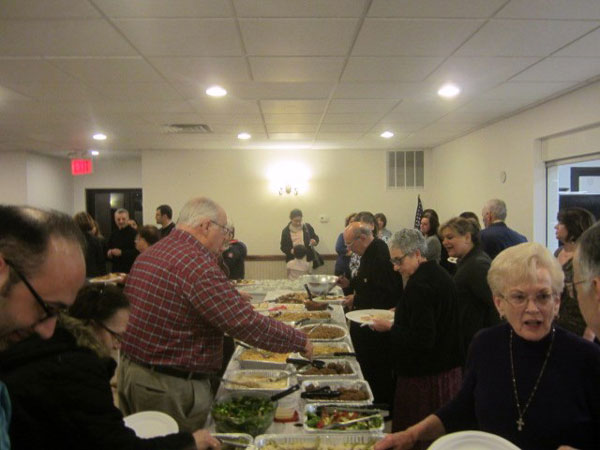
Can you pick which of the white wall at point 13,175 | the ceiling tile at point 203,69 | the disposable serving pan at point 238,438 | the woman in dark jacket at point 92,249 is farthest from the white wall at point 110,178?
the disposable serving pan at point 238,438

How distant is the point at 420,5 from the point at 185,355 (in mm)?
1966

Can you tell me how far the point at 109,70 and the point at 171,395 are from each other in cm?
255

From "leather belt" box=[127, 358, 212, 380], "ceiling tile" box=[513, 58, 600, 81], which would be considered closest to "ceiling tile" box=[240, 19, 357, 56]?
"ceiling tile" box=[513, 58, 600, 81]

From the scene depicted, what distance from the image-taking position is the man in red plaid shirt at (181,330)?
1697mm

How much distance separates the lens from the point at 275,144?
727 cm

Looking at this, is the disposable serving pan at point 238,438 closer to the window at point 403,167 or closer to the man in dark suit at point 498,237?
the man in dark suit at point 498,237

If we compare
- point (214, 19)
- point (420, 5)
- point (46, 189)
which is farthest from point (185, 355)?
point (46, 189)

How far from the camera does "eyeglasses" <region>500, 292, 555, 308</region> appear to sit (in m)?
1.30

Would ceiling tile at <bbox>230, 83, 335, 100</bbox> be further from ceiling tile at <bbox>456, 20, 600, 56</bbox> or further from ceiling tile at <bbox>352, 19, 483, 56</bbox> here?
ceiling tile at <bbox>456, 20, 600, 56</bbox>

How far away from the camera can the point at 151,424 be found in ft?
5.06

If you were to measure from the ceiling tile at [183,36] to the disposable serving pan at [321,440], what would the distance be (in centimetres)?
205

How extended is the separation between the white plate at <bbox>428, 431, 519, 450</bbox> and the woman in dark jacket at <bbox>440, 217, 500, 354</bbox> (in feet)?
5.26

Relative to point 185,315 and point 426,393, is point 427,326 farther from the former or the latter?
point 185,315

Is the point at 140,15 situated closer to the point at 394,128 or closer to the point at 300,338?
the point at 300,338
